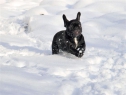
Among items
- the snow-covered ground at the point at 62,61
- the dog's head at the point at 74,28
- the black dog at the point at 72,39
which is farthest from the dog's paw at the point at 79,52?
the dog's head at the point at 74,28

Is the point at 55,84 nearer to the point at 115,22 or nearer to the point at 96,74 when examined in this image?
the point at 96,74

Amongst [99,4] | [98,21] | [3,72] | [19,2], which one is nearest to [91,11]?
[99,4]

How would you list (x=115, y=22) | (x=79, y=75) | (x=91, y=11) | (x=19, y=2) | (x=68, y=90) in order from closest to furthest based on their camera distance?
(x=68, y=90), (x=79, y=75), (x=115, y=22), (x=91, y=11), (x=19, y=2)

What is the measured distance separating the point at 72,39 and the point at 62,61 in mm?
622

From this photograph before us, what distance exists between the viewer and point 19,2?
15.8 meters

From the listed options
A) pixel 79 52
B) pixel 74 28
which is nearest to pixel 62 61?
pixel 79 52

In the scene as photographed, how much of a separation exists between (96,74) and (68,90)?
85 cm

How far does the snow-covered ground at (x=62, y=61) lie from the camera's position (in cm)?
361

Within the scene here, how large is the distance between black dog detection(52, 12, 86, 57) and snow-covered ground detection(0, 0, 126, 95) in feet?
0.64

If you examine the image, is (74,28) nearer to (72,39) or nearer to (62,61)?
(72,39)

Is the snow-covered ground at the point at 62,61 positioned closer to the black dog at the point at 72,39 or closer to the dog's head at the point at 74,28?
the black dog at the point at 72,39

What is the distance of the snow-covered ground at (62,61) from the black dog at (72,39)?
7.7 inches

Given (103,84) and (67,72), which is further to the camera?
(67,72)

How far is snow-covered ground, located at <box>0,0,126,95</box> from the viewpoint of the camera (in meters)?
3.61
